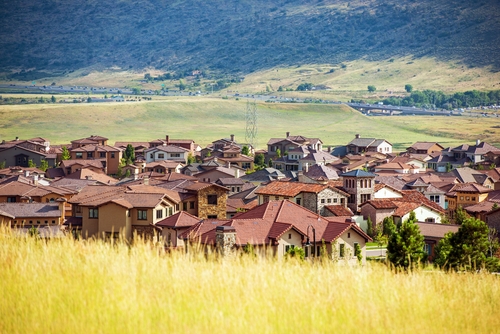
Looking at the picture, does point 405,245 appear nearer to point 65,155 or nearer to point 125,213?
point 125,213

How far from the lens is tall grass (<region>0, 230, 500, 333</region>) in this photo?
11047 millimetres

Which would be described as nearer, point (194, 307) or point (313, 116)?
point (194, 307)

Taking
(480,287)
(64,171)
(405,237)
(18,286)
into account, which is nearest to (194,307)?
(18,286)

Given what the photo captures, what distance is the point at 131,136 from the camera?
152875 mm

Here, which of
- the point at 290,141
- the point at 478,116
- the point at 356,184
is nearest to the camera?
the point at 356,184

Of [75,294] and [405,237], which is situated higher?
[75,294]

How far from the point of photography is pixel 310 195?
170 feet

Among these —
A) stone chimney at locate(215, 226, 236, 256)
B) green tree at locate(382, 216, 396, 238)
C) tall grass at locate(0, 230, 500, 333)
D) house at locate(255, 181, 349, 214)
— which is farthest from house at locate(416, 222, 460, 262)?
tall grass at locate(0, 230, 500, 333)

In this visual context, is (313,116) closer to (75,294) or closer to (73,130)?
(73,130)

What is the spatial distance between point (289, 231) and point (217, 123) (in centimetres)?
14124

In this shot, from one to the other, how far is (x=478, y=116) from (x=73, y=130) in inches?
3107

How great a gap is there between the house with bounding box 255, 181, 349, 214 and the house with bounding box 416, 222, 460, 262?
21.6 ft

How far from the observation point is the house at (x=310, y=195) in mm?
51844

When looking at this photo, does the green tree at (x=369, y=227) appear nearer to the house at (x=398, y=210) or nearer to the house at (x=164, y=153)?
the house at (x=398, y=210)
